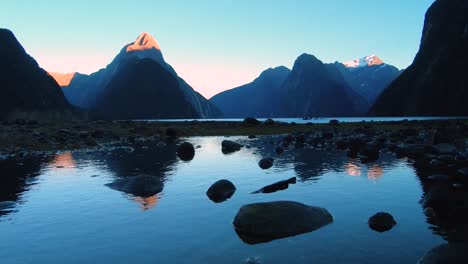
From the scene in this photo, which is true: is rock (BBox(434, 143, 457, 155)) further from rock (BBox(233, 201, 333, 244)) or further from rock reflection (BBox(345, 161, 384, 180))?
rock (BBox(233, 201, 333, 244))

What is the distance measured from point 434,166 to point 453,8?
662 ft

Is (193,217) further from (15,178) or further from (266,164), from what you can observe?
(15,178)

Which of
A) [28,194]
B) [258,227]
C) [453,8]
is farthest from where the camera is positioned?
[453,8]

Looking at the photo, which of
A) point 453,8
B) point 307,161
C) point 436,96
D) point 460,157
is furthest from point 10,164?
point 453,8

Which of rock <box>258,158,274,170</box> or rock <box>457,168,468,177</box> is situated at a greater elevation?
rock <box>457,168,468,177</box>

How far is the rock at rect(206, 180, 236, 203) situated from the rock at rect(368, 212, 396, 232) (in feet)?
23.0

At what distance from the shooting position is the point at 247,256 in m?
10.4

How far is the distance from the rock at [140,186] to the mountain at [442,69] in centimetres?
15847

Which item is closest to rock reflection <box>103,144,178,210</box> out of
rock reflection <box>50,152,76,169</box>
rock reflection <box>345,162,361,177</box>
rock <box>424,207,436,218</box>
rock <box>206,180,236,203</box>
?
rock <box>206,180,236,203</box>

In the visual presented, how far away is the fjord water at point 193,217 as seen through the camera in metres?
10.7

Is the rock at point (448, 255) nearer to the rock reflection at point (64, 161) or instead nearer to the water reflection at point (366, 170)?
the water reflection at point (366, 170)

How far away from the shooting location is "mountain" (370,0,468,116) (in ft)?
514

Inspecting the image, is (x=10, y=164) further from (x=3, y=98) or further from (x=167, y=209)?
(x=3, y=98)

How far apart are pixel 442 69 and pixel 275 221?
181 meters
